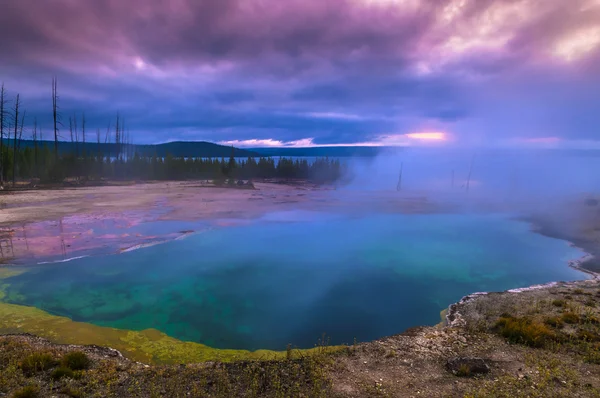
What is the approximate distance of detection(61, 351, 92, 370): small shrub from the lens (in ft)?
24.2

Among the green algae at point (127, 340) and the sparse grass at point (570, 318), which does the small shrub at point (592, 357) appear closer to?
the sparse grass at point (570, 318)

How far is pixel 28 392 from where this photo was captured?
6.18 metres

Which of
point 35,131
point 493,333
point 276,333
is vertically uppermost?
point 35,131

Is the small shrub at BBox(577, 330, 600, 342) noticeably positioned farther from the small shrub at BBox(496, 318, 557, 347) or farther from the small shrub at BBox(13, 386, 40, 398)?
the small shrub at BBox(13, 386, 40, 398)

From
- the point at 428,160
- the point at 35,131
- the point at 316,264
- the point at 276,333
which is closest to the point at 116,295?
the point at 276,333

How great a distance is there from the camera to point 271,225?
27.8 meters

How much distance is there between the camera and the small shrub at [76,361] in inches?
291

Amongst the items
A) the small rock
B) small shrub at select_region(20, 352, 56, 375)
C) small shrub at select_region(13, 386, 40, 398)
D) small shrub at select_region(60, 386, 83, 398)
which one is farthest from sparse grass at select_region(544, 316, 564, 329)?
small shrub at select_region(20, 352, 56, 375)

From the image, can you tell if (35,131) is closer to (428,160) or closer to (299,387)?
(299,387)

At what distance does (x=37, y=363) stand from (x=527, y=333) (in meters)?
12.3

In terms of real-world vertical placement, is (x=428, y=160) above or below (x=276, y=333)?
above

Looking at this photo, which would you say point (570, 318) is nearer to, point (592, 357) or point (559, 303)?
point (559, 303)

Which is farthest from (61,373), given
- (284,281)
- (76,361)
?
(284,281)

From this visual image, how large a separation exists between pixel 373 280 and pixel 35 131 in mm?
76146
